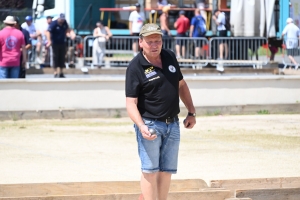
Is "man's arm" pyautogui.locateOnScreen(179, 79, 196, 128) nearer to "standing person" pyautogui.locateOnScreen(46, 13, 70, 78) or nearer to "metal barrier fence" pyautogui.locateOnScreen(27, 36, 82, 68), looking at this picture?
"standing person" pyautogui.locateOnScreen(46, 13, 70, 78)

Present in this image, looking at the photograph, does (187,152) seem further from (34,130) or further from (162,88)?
(162,88)

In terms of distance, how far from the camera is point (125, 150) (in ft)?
35.2

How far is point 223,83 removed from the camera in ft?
49.9

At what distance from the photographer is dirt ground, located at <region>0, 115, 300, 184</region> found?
885 cm

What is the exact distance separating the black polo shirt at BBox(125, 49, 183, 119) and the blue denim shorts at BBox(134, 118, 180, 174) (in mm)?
93

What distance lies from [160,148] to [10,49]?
9222 mm

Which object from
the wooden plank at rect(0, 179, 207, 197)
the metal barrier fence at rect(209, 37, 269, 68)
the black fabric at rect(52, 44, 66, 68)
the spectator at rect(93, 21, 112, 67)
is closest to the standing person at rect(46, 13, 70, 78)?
the black fabric at rect(52, 44, 66, 68)

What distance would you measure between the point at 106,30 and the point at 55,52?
10.9ft

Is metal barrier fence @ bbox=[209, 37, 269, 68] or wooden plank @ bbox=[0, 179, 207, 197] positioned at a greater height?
metal barrier fence @ bbox=[209, 37, 269, 68]

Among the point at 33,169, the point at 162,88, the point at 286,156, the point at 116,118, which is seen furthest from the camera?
the point at 116,118

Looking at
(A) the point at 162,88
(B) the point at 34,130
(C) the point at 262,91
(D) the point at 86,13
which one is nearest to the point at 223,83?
(C) the point at 262,91

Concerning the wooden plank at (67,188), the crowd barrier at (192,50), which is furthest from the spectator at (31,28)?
the wooden plank at (67,188)

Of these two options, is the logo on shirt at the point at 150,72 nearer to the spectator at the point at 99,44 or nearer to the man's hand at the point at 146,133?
the man's hand at the point at 146,133

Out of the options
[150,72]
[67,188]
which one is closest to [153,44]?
[150,72]
